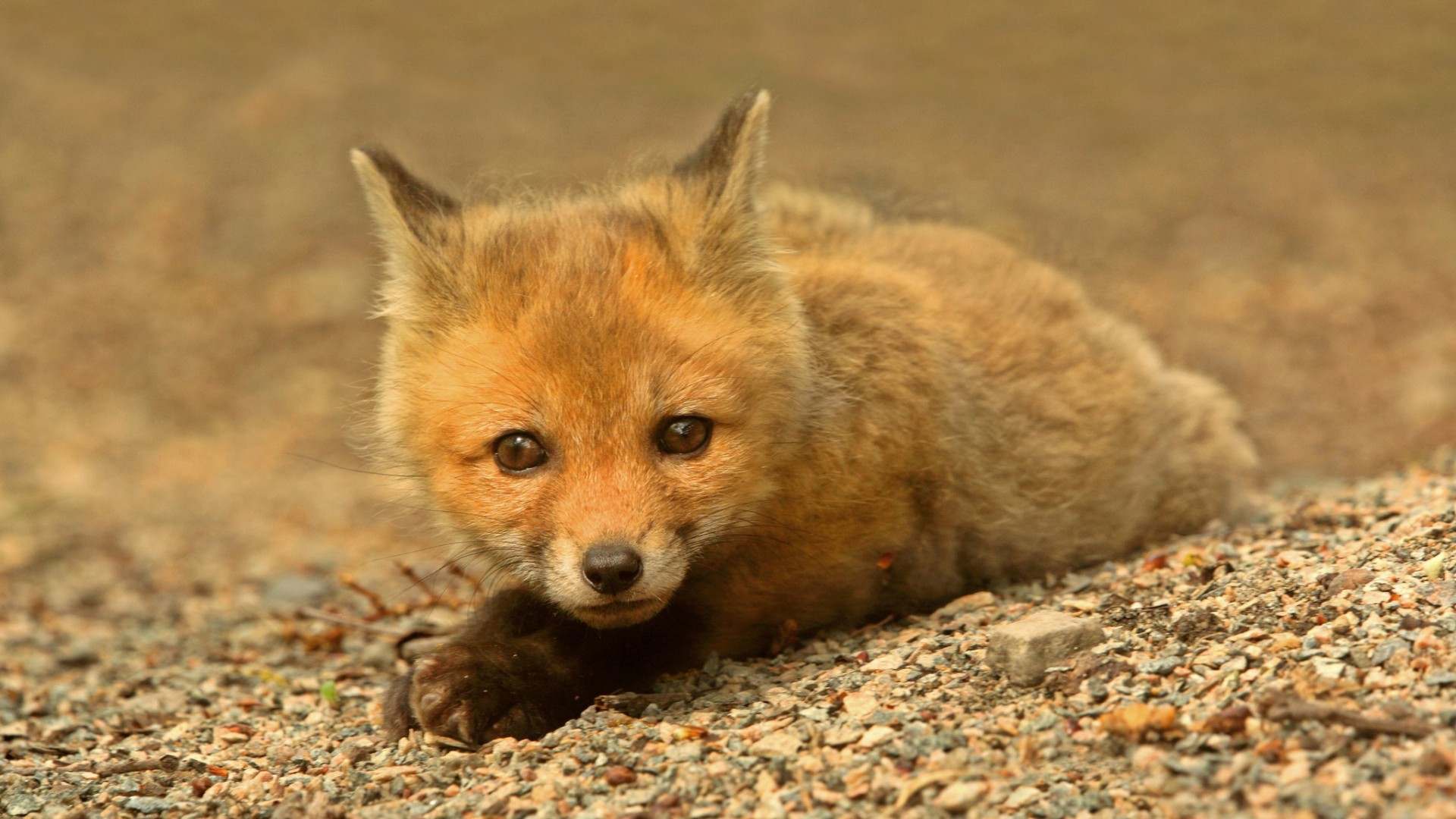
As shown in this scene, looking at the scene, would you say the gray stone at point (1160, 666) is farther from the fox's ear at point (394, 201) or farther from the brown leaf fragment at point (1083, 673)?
the fox's ear at point (394, 201)

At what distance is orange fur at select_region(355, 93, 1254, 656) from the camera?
4.90 m

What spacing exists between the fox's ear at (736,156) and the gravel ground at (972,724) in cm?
193

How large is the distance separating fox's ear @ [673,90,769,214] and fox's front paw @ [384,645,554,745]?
2075 millimetres

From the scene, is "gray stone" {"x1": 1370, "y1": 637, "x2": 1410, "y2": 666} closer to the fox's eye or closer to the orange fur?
the orange fur

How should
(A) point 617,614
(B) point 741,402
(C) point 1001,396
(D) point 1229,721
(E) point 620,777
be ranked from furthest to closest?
(C) point 1001,396 < (B) point 741,402 < (A) point 617,614 < (E) point 620,777 < (D) point 1229,721

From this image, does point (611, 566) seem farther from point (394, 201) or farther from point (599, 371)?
point (394, 201)

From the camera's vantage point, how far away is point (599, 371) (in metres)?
4.89

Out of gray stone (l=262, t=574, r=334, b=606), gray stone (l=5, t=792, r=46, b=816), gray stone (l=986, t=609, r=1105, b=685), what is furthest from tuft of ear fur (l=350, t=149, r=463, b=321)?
gray stone (l=262, t=574, r=334, b=606)

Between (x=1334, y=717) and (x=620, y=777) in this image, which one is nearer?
(x=1334, y=717)

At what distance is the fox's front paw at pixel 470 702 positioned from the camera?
4.96 meters

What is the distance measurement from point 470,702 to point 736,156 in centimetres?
241

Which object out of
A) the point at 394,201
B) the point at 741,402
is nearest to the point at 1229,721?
the point at 741,402

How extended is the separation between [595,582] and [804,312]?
1.76 m

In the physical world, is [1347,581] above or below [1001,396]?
below
